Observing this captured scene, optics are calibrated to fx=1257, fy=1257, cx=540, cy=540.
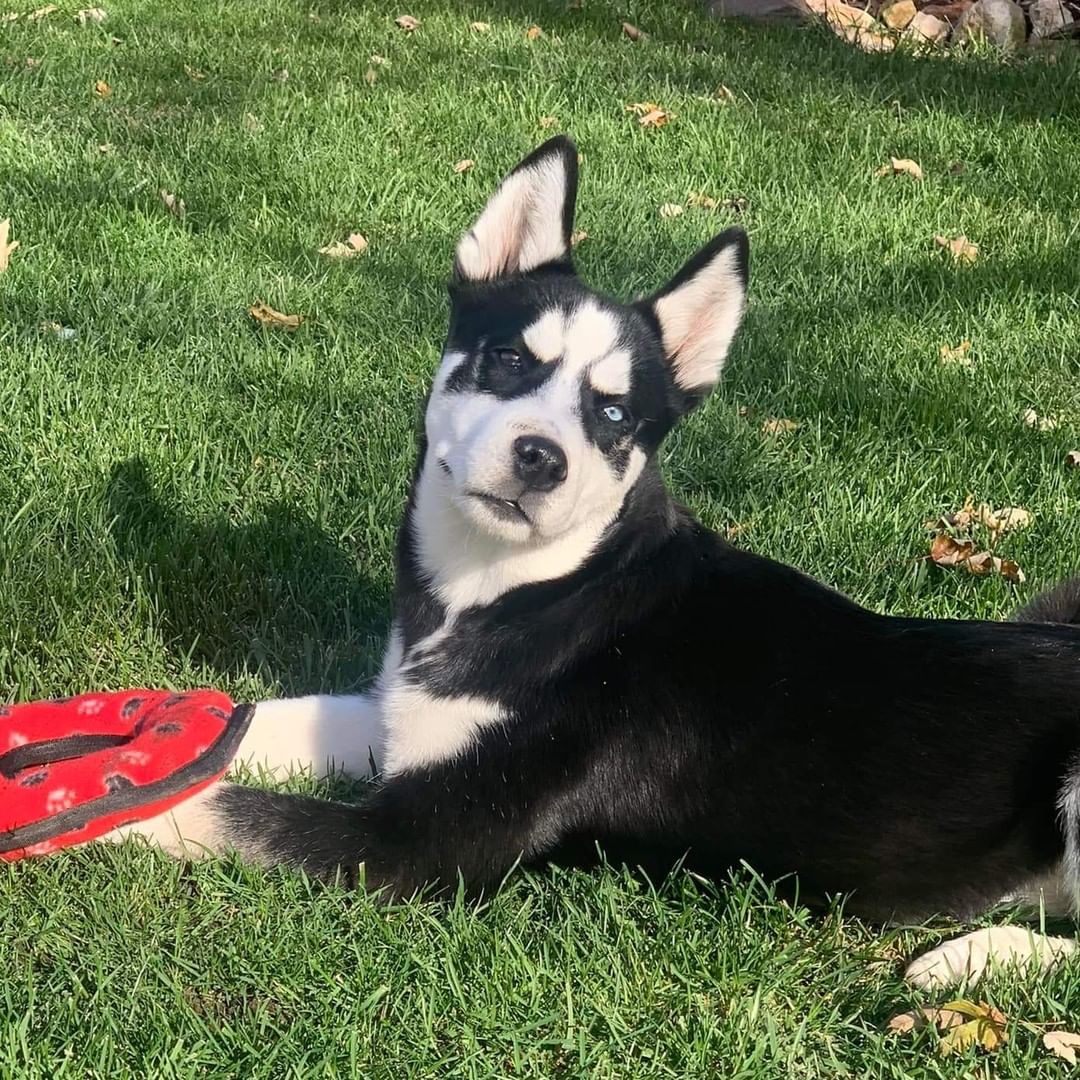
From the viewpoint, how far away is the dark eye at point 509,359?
8.09ft

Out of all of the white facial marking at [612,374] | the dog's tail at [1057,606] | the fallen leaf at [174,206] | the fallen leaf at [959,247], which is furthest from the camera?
the fallen leaf at [959,247]

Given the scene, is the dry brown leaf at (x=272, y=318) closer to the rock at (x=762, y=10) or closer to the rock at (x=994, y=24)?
the rock at (x=762, y=10)

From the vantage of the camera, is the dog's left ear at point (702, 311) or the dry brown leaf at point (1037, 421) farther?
the dry brown leaf at point (1037, 421)

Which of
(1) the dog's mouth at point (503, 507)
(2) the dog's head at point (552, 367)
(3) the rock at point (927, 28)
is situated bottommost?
(1) the dog's mouth at point (503, 507)

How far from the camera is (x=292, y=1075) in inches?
74.3

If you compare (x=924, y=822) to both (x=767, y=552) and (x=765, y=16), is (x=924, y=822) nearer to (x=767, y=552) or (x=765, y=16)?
(x=767, y=552)

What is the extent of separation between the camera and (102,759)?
7.70 ft

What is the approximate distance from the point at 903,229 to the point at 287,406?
121 inches

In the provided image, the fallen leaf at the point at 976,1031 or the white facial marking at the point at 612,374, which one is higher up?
the white facial marking at the point at 612,374

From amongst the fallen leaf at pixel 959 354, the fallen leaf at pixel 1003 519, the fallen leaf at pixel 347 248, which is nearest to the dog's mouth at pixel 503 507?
the fallen leaf at pixel 1003 519

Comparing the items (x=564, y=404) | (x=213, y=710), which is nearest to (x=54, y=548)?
(x=213, y=710)

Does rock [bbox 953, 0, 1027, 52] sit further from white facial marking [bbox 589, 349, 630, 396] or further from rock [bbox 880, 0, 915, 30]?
white facial marking [bbox 589, 349, 630, 396]

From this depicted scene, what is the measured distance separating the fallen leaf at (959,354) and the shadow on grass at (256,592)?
7.91ft

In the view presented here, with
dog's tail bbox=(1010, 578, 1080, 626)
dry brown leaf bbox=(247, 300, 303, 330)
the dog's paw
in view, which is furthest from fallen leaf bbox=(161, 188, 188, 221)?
the dog's paw
